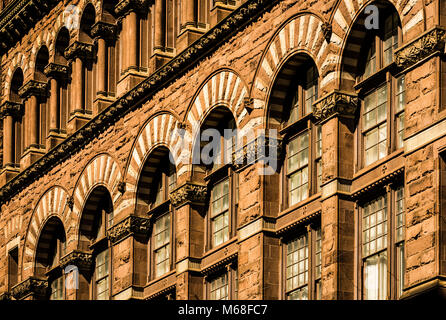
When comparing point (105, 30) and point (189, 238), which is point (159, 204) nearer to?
point (189, 238)

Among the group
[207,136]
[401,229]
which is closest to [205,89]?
[207,136]

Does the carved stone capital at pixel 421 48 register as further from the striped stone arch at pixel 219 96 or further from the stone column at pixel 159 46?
the stone column at pixel 159 46

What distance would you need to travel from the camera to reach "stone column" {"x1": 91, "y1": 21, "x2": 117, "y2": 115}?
48.3 m

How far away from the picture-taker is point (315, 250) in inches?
1451

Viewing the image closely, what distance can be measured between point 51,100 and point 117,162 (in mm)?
6951

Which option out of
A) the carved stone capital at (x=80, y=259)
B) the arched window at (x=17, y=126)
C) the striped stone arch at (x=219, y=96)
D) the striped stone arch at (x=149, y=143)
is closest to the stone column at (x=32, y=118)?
the arched window at (x=17, y=126)

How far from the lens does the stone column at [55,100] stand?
5128 centimetres

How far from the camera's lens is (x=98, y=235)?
47.5 metres

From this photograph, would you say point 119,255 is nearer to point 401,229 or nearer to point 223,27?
point 223,27

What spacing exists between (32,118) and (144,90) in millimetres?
9203

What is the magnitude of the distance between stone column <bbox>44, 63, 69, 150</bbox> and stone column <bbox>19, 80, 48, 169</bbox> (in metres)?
0.98

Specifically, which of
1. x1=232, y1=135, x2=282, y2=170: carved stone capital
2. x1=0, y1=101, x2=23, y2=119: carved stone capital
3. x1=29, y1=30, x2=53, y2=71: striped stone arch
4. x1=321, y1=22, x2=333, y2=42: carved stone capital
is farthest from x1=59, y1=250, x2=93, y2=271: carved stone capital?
x1=321, y1=22, x2=333, y2=42: carved stone capital

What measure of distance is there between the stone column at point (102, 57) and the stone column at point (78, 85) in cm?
102

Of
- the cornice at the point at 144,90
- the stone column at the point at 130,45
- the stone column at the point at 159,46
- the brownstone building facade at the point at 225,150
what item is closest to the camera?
the brownstone building facade at the point at 225,150
